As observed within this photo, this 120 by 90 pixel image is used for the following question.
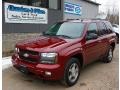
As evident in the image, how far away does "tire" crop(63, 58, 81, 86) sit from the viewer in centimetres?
472

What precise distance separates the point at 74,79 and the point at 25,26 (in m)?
5.55

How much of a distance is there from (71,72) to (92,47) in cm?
127

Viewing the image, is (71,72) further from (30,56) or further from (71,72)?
(30,56)

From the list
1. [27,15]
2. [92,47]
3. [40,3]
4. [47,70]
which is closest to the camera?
[47,70]

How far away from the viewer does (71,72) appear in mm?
4930

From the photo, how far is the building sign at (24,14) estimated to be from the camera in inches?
349

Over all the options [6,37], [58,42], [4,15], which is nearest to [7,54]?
[6,37]

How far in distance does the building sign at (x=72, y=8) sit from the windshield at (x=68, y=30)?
333 inches

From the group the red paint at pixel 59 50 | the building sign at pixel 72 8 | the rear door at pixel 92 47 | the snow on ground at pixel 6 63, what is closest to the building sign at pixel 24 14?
the snow on ground at pixel 6 63

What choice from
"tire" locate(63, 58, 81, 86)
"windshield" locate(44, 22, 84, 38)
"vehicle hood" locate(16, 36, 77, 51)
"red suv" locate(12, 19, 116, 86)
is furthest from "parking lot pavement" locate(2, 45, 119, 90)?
"windshield" locate(44, 22, 84, 38)

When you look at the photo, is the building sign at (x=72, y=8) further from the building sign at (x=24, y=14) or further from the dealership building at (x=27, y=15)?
the building sign at (x=24, y=14)

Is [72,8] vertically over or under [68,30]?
over

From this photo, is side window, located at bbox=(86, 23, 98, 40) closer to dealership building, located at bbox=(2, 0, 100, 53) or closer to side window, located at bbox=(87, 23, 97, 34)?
side window, located at bbox=(87, 23, 97, 34)

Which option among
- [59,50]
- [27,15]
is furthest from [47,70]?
[27,15]
